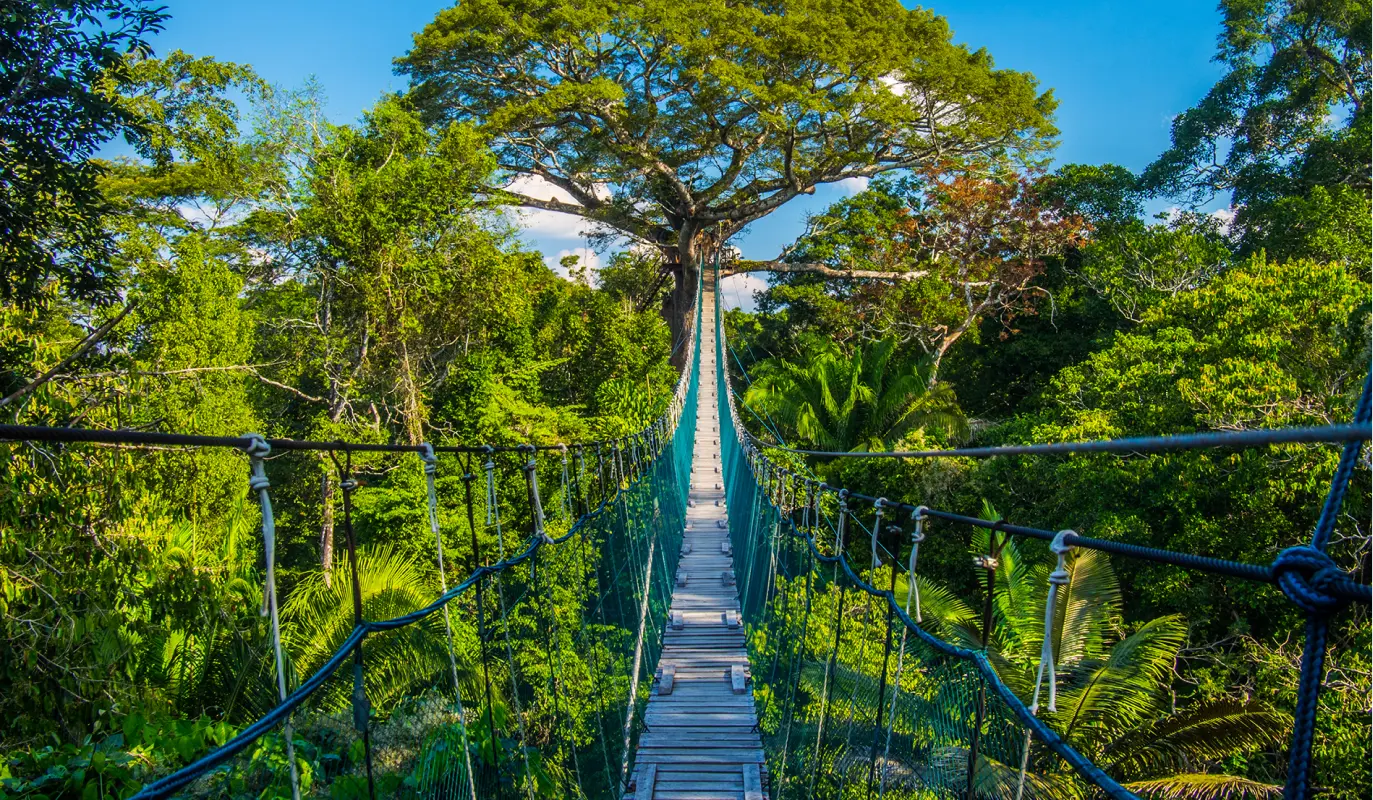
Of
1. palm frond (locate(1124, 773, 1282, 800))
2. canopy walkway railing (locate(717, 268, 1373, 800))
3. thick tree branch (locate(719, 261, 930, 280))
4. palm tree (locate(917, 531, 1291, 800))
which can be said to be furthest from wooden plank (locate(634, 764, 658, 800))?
thick tree branch (locate(719, 261, 930, 280))

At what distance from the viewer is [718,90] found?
10.3 meters

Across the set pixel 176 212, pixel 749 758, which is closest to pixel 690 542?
pixel 749 758

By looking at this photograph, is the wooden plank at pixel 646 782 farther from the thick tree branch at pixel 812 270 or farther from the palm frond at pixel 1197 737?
the thick tree branch at pixel 812 270

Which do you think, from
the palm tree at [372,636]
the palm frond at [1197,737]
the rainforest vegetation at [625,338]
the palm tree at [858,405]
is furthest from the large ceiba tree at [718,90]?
the palm frond at [1197,737]

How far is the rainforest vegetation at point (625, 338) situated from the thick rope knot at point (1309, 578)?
1.60m

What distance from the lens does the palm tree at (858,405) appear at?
29.3 ft

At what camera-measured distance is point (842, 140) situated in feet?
37.3

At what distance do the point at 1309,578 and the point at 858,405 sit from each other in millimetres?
8744

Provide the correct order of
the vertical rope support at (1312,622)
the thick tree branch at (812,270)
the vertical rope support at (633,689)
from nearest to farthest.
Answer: the vertical rope support at (1312,622), the vertical rope support at (633,689), the thick tree branch at (812,270)

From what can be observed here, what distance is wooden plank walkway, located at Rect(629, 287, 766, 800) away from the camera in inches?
117

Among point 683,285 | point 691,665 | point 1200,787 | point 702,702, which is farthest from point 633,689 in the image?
point 683,285

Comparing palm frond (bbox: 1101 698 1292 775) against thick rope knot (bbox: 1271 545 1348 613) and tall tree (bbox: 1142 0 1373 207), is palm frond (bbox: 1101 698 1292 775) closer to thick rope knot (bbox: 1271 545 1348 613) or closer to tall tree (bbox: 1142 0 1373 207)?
thick rope knot (bbox: 1271 545 1348 613)

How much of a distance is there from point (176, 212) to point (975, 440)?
8.13 metres

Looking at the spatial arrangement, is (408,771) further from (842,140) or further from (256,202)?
(842,140)
